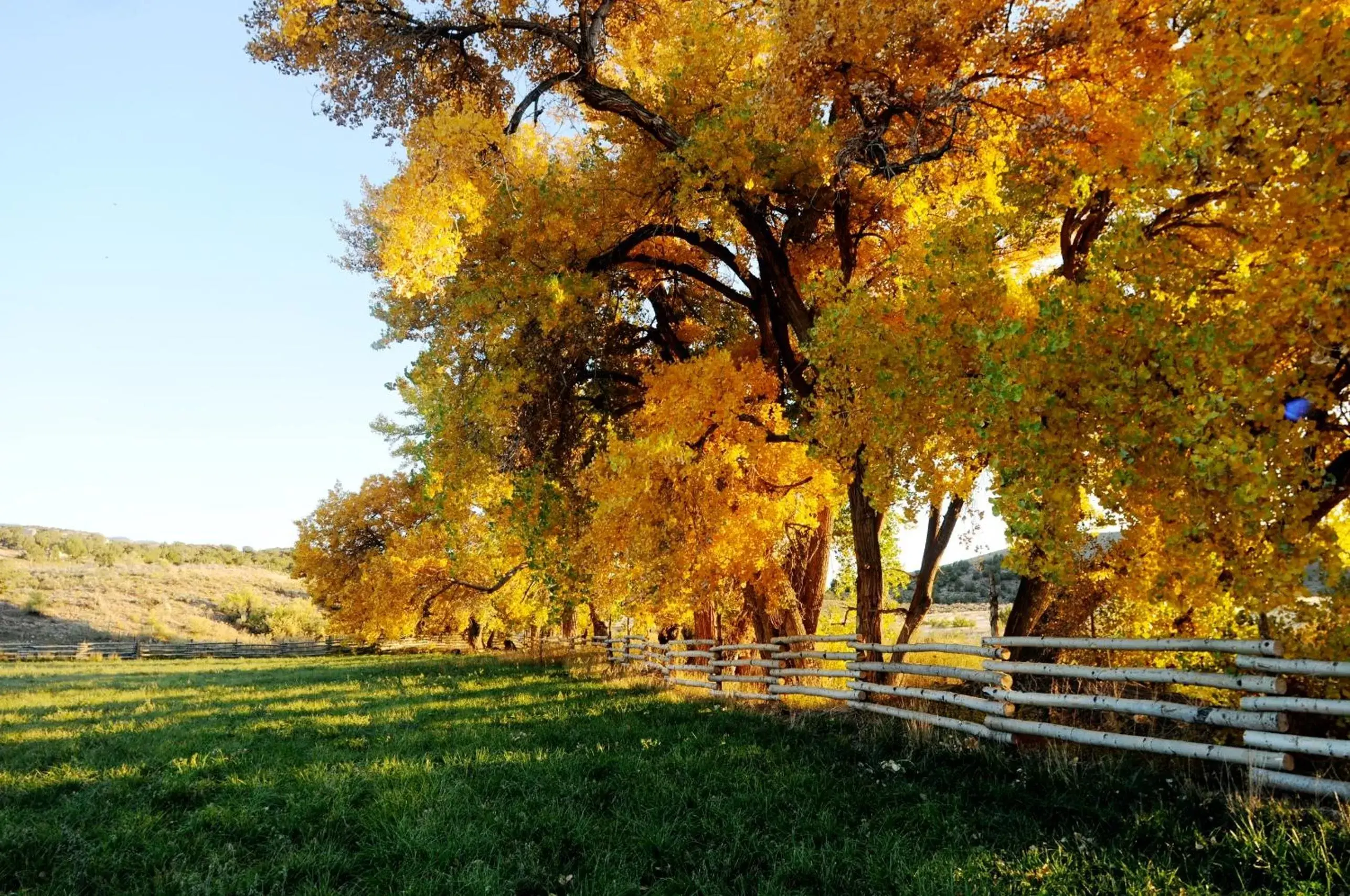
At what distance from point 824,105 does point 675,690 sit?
11.6 m

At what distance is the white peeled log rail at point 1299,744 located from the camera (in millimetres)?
5090

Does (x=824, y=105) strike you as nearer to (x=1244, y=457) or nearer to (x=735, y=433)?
(x=735, y=433)

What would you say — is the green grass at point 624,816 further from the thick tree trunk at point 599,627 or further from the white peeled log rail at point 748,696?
the thick tree trunk at point 599,627

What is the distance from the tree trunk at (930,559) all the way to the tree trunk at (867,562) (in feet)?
11.1

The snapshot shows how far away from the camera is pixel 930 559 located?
630 inches

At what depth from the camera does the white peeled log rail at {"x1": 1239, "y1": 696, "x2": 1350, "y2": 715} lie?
17.1 feet

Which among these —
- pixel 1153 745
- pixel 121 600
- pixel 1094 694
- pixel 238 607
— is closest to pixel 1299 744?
pixel 1153 745

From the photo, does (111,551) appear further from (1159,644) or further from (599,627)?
(1159,644)

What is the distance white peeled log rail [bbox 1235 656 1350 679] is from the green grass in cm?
110

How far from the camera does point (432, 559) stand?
29.6m

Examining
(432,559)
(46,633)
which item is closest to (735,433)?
(432,559)

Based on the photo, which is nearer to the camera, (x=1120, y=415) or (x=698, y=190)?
(x=1120, y=415)

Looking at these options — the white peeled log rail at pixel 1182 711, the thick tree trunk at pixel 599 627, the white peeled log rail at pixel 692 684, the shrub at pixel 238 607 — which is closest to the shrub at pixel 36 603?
the shrub at pixel 238 607

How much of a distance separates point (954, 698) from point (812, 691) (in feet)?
11.6
